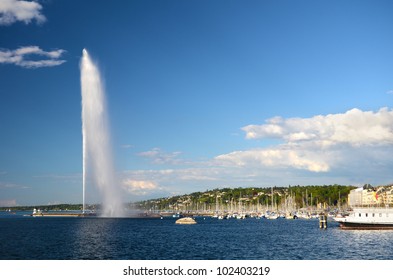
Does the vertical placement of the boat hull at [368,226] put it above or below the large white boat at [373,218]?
below

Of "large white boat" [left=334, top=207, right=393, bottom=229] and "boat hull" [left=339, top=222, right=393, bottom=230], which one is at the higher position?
"large white boat" [left=334, top=207, right=393, bottom=229]

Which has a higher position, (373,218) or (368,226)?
(373,218)

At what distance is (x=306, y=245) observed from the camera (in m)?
64.6

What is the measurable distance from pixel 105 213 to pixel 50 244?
374 feet

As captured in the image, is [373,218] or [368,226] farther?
[368,226]
